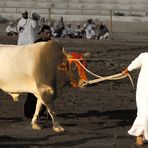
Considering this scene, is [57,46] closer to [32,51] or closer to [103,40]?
[32,51]

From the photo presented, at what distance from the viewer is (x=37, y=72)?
12.4 meters

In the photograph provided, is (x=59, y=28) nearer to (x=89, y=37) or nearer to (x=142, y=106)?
(x=89, y=37)

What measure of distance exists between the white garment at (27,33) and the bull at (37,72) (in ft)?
16.2

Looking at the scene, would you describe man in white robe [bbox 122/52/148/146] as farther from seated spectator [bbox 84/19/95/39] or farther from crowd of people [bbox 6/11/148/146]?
seated spectator [bbox 84/19/95/39]

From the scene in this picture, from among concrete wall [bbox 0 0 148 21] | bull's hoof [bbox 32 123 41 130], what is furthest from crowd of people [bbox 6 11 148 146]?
concrete wall [bbox 0 0 148 21]

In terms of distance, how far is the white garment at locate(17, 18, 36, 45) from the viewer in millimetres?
18109

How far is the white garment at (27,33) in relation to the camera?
18109mm

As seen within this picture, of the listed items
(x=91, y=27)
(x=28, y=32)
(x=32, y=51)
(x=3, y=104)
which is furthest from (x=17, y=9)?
(x=32, y=51)

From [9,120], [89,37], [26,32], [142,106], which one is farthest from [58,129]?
[89,37]

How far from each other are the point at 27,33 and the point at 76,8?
28.5m

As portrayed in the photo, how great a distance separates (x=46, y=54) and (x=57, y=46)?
0.27 metres

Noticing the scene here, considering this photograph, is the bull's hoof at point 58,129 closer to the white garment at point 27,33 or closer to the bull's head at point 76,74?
the bull's head at point 76,74

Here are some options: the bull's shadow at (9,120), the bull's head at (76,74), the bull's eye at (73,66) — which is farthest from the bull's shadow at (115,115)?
the bull's eye at (73,66)

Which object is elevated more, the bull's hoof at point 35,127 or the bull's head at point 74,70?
the bull's head at point 74,70
